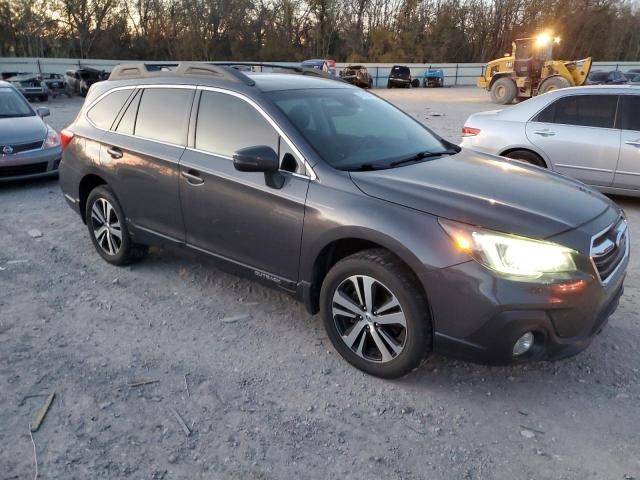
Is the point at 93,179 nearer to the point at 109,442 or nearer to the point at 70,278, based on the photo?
the point at 70,278

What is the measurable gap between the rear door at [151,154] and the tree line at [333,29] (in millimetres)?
49971

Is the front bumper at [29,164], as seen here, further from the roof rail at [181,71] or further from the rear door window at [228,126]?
the rear door window at [228,126]

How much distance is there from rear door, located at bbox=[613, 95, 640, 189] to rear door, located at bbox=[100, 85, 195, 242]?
5161 millimetres

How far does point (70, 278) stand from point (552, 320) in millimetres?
3862

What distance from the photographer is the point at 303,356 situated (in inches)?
133

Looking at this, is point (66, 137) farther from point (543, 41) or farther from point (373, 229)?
point (543, 41)

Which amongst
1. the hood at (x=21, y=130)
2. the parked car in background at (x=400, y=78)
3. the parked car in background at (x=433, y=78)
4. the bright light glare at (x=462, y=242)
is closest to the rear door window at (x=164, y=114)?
the bright light glare at (x=462, y=242)

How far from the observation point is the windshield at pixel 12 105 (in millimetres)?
8391

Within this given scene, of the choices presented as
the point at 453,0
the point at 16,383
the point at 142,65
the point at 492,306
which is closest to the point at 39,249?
the point at 142,65

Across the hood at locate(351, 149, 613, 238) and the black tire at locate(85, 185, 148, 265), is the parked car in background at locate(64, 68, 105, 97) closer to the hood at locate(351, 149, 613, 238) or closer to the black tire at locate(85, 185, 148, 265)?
the black tire at locate(85, 185, 148, 265)

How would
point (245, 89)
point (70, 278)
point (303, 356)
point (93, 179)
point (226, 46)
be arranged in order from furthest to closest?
point (226, 46) → point (93, 179) → point (70, 278) → point (245, 89) → point (303, 356)

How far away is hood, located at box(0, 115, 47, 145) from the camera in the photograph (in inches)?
298

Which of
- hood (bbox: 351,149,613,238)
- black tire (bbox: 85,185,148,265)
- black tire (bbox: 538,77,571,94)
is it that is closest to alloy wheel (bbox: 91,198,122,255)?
black tire (bbox: 85,185,148,265)

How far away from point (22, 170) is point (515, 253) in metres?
7.39
